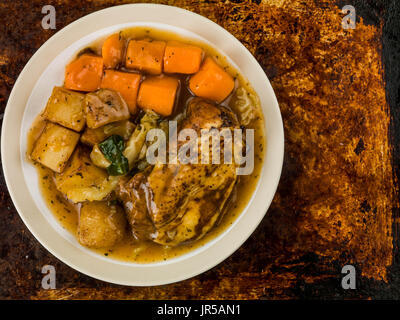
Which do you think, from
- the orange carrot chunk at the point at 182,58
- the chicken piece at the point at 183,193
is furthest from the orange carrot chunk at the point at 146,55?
the chicken piece at the point at 183,193

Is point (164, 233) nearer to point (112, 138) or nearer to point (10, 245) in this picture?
point (112, 138)

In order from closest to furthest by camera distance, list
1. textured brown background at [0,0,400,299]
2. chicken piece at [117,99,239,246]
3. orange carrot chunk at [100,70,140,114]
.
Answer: chicken piece at [117,99,239,246] < orange carrot chunk at [100,70,140,114] < textured brown background at [0,0,400,299]

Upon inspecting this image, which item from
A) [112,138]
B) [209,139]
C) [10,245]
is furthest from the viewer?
[10,245]

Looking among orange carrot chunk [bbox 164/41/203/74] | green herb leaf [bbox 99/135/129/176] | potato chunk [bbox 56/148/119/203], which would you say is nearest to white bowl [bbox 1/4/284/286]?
orange carrot chunk [bbox 164/41/203/74]

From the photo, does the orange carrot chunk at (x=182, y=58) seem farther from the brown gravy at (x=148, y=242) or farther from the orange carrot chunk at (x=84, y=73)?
the orange carrot chunk at (x=84, y=73)

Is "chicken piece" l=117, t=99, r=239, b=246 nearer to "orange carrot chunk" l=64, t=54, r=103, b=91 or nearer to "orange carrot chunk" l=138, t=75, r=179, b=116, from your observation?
"orange carrot chunk" l=138, t=75, r=179, b=116

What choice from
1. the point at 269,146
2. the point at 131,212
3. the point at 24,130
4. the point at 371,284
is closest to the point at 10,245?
the point at 24,130
